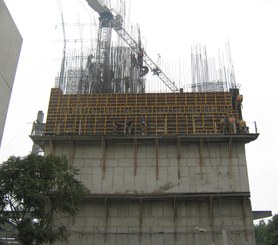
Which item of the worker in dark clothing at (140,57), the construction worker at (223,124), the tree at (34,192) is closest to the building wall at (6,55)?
the tree at (34,192)

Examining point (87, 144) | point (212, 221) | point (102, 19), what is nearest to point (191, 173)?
point (212, 221)

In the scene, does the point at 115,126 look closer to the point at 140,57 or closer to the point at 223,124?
the point at 223,124

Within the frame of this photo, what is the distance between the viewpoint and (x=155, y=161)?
2748cm

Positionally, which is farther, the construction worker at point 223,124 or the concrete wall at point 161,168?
the construction worker at point 223,124

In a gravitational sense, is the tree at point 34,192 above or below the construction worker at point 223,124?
below

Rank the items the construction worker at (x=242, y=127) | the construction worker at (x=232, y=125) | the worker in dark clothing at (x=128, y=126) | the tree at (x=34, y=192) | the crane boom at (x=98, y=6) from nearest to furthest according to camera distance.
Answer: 1. the tree at (x=34, y=192)
2. the construction worker at (x=232, y=125)
3. the construction worker at (x=242, y=127)
4. the worker in dark clothing at (x=128, y=126)
5. the crane boom at (x=98, y=6)

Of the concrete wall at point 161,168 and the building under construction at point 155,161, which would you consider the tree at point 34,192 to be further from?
the concrete wall at point 161,168

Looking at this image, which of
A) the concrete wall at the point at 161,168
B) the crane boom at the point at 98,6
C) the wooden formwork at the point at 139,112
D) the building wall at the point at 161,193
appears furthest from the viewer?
the crane boom at the point at 98,6

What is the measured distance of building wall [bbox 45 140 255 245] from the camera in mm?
25531

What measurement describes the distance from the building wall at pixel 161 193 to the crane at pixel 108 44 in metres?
7.83

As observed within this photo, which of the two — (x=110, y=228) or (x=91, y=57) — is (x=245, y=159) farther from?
(x=91, y=57)

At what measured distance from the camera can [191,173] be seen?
27000 millimetres

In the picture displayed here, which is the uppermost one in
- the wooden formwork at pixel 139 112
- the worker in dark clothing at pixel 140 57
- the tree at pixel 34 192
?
the worker in dark clothing at pixel 140 57

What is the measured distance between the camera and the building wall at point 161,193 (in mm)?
25531
